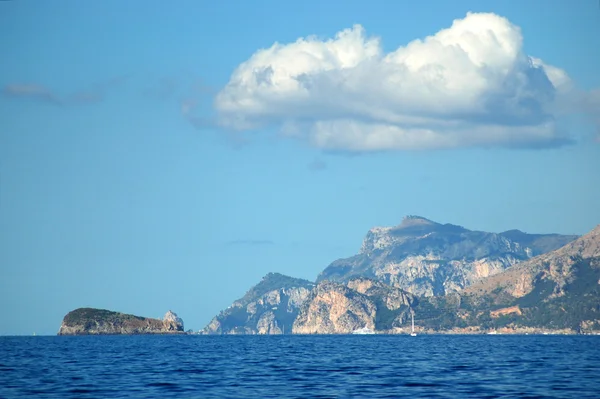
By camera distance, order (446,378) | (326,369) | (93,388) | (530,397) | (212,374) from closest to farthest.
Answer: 1. (530,397)
2. (93,388)
3. (446,378)
4. (212,374)
5. (326,369)

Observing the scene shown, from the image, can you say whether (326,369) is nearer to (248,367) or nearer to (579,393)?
(248,367)

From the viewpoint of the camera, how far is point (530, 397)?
9894 centimetres

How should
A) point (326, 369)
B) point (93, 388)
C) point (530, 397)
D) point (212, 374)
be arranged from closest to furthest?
point (530, 397)
point (93, 388)
point (212, 374)
point (326, 369)

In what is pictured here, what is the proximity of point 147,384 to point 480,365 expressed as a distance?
7152cm

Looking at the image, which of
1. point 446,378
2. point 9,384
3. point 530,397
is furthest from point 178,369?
point 530,397

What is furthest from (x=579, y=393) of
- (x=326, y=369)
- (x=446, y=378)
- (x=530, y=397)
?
(x=326, y=369)

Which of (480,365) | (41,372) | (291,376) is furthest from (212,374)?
(480,365)

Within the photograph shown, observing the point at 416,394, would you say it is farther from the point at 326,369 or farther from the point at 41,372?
the point at 41,372

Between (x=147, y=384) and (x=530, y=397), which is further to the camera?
(x=147, y=384)

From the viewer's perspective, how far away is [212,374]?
14000 cm

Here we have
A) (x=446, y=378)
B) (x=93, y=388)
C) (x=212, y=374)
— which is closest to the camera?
(x=93, y=388)

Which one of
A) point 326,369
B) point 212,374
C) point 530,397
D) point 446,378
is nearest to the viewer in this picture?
point 530,397

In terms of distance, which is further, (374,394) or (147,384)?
(147,384)

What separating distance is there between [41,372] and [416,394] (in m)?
71.6
